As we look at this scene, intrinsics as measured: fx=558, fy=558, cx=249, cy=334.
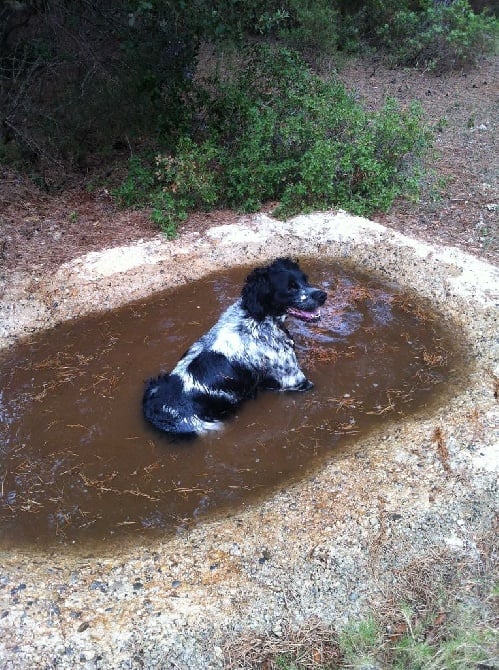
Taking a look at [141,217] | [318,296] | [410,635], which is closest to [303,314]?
[318,296]

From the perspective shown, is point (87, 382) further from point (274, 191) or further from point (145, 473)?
point (274, 191)

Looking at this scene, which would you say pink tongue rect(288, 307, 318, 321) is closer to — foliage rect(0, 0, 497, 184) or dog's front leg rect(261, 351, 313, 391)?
dog's front leg rect(261, 351, 313, 391)

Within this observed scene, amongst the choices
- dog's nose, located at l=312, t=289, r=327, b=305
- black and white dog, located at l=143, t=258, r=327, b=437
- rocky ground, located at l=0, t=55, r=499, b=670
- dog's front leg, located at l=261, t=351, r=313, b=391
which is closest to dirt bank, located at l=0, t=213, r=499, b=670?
rocky ground, located at l=0, t=55, r=499, b=670

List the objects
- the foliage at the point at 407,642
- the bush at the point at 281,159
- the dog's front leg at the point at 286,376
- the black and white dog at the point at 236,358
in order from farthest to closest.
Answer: the bush at the point at 281,159 → the dog's front leg at the point at 286,376 → the black and white dog at the point at 236,358 → the foliage at the point at 407,642

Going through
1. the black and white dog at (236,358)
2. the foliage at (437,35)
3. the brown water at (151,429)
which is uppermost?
the foliage at (437,35)

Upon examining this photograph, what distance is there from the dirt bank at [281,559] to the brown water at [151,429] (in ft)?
0.88

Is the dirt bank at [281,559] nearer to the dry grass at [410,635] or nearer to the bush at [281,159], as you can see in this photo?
the dry grass at [410,635]

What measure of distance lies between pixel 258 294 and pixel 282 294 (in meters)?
0.26

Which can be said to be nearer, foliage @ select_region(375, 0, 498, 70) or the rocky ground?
the rocky ground

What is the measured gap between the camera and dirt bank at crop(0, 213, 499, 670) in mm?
4066

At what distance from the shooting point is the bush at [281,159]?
9297 mm

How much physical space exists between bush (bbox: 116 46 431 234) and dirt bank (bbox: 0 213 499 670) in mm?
4302

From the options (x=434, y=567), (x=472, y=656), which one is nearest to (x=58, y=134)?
(x=434, y=567)

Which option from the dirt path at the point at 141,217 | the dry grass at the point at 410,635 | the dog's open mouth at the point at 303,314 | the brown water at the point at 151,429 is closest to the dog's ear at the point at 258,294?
the dog's open mouth at the point at 303,314
